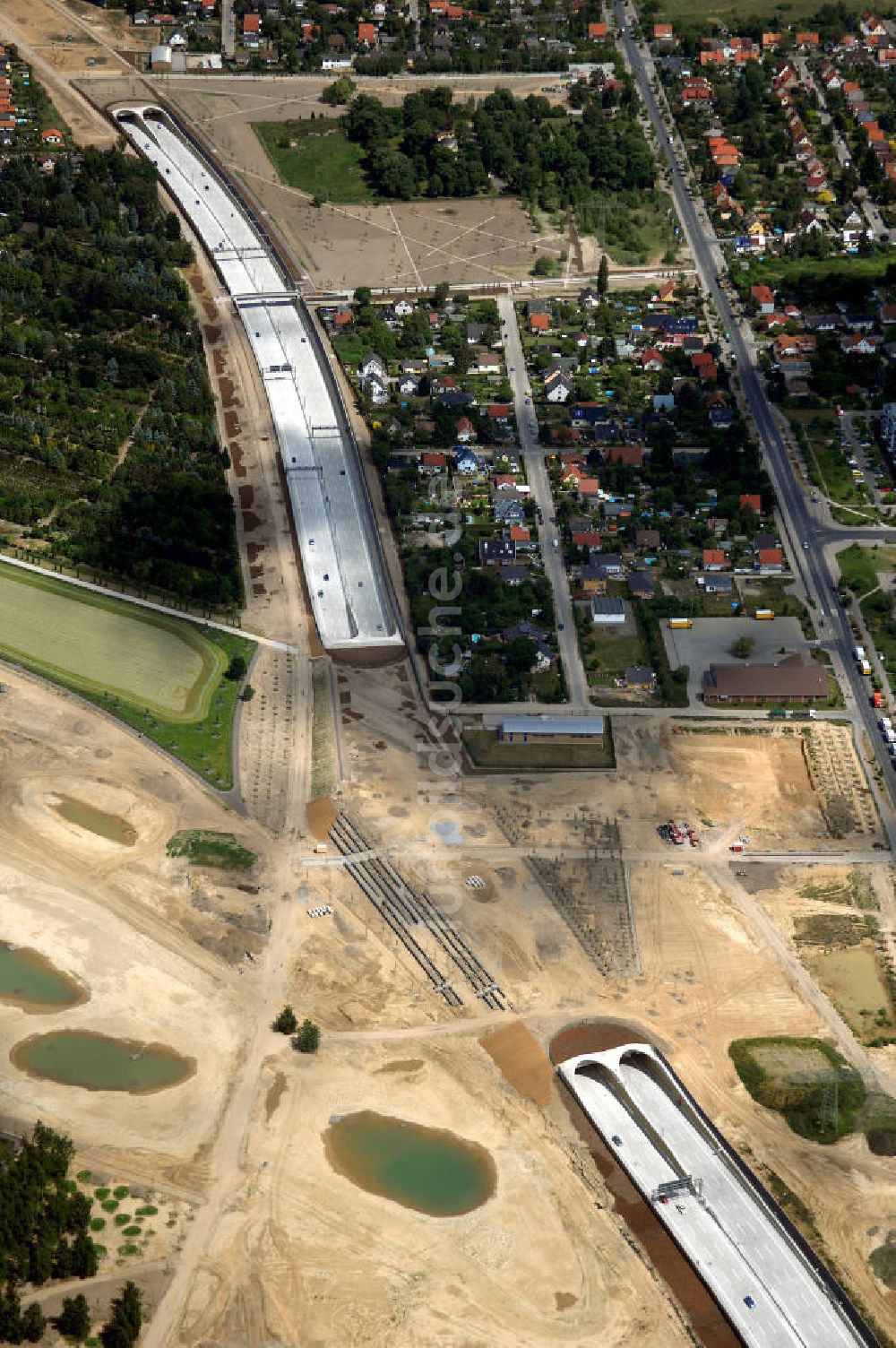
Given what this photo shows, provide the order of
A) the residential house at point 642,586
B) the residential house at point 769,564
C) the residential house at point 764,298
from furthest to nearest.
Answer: the residential house at point 764,298 < the residential house at point 769,564 < the residential house at point 642,586

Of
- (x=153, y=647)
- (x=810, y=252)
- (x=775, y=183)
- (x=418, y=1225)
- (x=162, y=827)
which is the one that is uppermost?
(x=775, y=183)

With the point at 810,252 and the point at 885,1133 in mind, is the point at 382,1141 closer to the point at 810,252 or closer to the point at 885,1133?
the point at 885,1133

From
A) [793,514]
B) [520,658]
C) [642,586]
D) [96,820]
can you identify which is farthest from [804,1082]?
[793,514]

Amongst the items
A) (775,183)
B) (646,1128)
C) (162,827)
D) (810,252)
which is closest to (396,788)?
(162,827)

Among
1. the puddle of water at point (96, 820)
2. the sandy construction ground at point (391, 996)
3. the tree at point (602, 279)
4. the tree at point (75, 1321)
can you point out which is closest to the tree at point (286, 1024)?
the sandy construction ground at point (391, 996)

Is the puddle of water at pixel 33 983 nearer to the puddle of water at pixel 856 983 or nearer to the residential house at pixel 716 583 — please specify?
the puddle of water at pixel 856 983

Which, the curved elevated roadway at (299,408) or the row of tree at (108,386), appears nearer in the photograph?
the curved elevated roadway at (299,408)

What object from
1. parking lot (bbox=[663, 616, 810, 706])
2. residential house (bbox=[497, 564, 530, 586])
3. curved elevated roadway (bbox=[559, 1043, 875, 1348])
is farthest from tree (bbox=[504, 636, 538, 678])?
curved elevated roadway (bbox=[559, 1043, 875, 1348])

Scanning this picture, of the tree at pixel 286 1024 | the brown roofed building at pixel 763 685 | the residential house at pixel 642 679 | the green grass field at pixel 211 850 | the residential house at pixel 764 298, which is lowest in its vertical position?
the tree at pixel 286 1024
